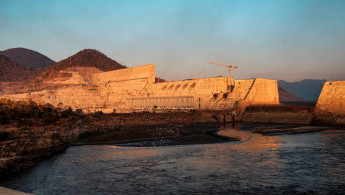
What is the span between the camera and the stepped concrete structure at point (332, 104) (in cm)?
3747

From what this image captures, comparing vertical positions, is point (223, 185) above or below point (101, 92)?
below

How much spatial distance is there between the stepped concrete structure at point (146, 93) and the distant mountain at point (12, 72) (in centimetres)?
3926

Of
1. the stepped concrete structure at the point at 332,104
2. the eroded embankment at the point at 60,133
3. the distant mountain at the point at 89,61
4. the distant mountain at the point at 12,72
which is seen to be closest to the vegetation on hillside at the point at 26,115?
the eroded embankment at the point at 60,133

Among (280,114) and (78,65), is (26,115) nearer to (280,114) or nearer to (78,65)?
(280,114)

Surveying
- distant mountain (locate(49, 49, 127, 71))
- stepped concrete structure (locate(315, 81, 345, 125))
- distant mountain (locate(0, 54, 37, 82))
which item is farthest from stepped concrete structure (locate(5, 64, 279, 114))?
distant mountain (locate(0, 54, 37, 82))

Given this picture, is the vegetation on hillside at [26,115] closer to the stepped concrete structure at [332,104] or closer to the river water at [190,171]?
the river water at [190,171]

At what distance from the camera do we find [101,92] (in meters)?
94.9

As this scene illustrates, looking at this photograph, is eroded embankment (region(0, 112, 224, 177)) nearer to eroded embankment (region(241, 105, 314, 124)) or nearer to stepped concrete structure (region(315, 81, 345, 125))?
eroded embankment (region(241, 105, 314, 124))

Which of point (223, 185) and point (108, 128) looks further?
point (108, 128)

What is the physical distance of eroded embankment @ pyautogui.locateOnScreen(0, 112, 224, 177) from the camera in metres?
16.7

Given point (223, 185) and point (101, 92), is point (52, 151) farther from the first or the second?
point (101, 92)

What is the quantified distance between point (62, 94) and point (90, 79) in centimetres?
2840

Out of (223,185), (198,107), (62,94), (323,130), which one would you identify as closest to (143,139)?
(223,185)

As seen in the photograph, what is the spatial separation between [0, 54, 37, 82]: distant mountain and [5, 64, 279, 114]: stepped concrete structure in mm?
39265
